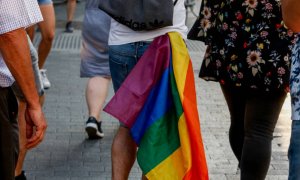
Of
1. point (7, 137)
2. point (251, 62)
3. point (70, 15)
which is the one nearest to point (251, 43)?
point (251, 62)

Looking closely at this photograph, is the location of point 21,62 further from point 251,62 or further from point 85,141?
point 85,141

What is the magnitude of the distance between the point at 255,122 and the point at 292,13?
1.30 metres

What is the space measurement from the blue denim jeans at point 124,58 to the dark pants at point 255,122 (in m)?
0.54

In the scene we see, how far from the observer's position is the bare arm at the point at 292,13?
2.71m

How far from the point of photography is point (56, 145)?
5.72 metres

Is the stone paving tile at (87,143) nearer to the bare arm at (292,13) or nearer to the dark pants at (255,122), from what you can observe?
the dark pants at (255,122)

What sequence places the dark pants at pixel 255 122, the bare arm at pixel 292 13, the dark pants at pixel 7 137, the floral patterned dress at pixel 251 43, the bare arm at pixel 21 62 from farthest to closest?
the dark pants at pixel 255 122, the floral patterned dress at pixel 251 43, the dark pants at pixel 7 137, the bare arm at pixel 21 62, the bare arm at pixel 292 13

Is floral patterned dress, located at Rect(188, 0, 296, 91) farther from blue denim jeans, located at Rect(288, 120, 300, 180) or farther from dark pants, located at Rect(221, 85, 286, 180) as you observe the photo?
blue denim jeans, located at Rect(288, 120, 300, 180)

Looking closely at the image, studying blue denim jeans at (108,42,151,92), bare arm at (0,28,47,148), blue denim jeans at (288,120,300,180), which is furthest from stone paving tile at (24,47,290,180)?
blue denim jeans at (288,120,300,180)

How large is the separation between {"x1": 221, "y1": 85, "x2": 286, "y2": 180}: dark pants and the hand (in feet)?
4.21

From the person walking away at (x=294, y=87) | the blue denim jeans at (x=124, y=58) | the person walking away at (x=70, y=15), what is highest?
the person walking away at (x=294, y=87)

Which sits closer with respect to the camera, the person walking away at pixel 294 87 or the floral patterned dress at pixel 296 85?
the person walking away at pixel 294 87

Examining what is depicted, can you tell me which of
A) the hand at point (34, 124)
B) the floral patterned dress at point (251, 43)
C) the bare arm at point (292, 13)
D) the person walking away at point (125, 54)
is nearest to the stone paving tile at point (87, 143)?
the person walking away at point (125, 54)

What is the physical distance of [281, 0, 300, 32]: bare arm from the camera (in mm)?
2705
